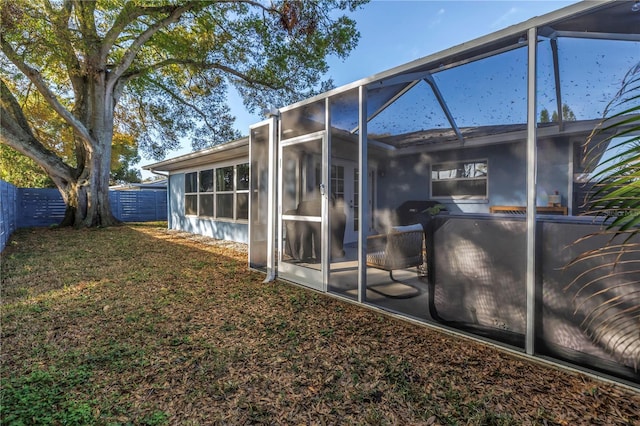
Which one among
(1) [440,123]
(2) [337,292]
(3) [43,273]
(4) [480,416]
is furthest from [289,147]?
(3) [43,273]

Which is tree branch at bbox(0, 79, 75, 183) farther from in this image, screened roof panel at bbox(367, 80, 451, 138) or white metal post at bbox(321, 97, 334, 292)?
screened roof panel at bbox(367, 80, 451, 138)

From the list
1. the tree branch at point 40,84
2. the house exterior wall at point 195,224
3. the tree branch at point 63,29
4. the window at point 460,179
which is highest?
the tree branch at point 63,29

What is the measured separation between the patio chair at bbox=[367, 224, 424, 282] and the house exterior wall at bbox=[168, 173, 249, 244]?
490 cm

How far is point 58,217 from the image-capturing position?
1332 centimetres

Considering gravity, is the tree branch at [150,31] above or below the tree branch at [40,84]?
above

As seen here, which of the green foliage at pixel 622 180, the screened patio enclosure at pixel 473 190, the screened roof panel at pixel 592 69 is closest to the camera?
the green foliage at pixel 622 180

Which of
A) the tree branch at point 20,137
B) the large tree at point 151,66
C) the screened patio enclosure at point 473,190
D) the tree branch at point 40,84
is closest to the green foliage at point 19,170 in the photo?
the large tree at point 151,66

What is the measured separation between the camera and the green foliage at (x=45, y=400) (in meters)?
1.68

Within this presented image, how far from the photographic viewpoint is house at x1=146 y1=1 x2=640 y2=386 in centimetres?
213

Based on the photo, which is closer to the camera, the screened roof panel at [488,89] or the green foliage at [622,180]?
the green foliage at [622,180]

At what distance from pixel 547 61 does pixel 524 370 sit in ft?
11.6

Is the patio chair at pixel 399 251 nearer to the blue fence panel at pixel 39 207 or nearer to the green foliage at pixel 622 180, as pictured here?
the green foliage at pixel 622 180

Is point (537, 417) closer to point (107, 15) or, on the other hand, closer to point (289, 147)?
point (289, 147)

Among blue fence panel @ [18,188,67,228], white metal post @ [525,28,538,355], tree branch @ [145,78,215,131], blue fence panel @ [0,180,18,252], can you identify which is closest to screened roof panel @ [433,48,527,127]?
white metal post @ [525,28,538,355]
